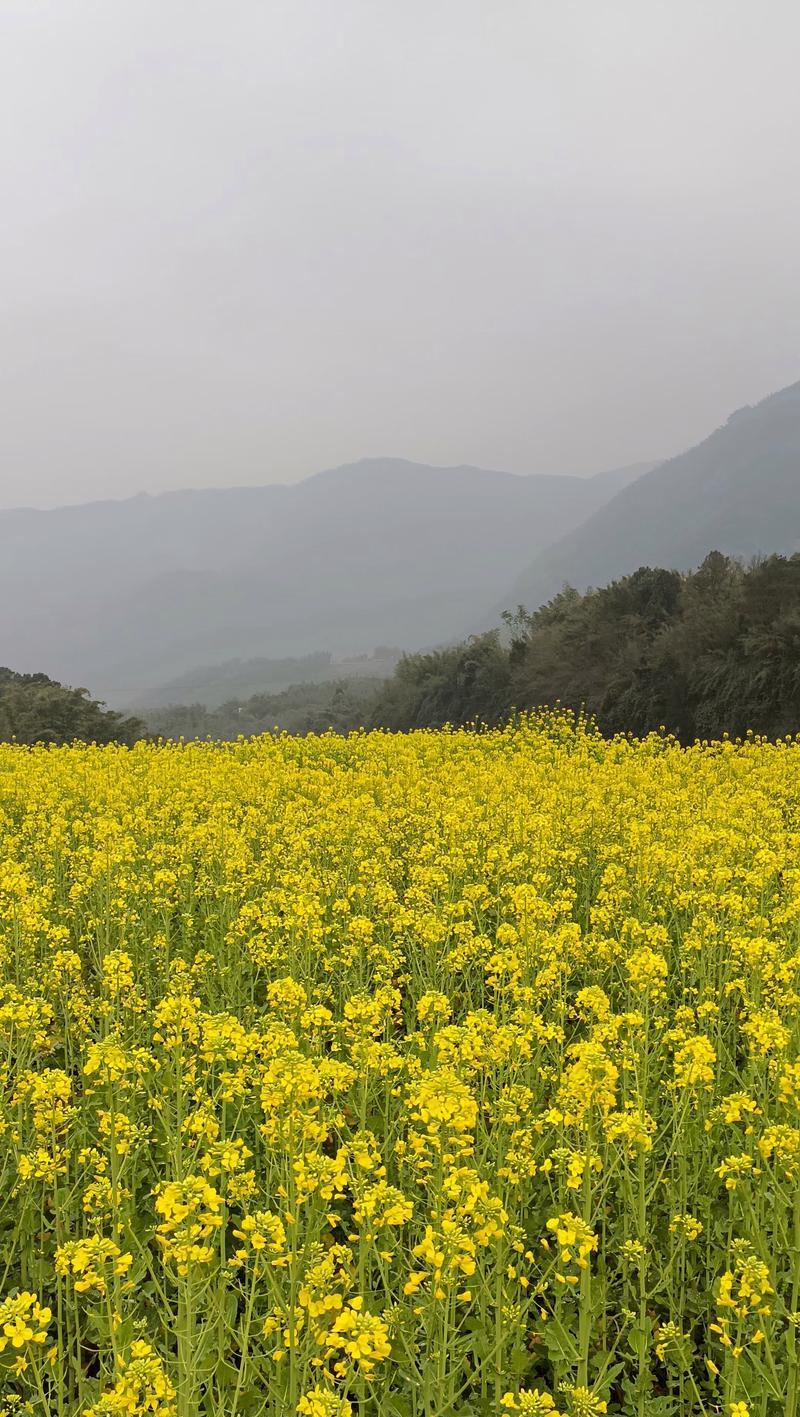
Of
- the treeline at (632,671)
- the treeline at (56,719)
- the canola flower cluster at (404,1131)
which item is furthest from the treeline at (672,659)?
the canola flower cluster at (404,1131)

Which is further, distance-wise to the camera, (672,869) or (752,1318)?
(672,869)

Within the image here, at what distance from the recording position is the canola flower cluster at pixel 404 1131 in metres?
3.07

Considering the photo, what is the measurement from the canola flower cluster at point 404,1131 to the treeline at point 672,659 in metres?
17.7

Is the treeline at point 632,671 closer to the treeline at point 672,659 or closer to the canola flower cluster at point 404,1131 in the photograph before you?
the treeline at point 672,659

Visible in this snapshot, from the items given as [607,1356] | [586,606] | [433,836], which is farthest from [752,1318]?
[586,606]

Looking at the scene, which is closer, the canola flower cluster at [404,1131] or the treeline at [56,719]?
the canola flower cluster at [404,1131]

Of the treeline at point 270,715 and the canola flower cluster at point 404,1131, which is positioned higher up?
the treeline at point 270,715

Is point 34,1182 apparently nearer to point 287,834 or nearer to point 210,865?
point 210,865

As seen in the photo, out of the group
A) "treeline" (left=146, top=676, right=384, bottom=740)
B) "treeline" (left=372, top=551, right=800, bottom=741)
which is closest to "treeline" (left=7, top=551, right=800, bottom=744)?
"treeline" (left=372, top=551, right=800, bottom=741)

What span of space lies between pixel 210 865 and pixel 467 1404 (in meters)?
6.20

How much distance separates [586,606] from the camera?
35969mm

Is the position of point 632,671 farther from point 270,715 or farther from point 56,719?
point 270,715

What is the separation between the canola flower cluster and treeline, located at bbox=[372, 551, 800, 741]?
17.7 metres

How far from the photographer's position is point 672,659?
29641mm
